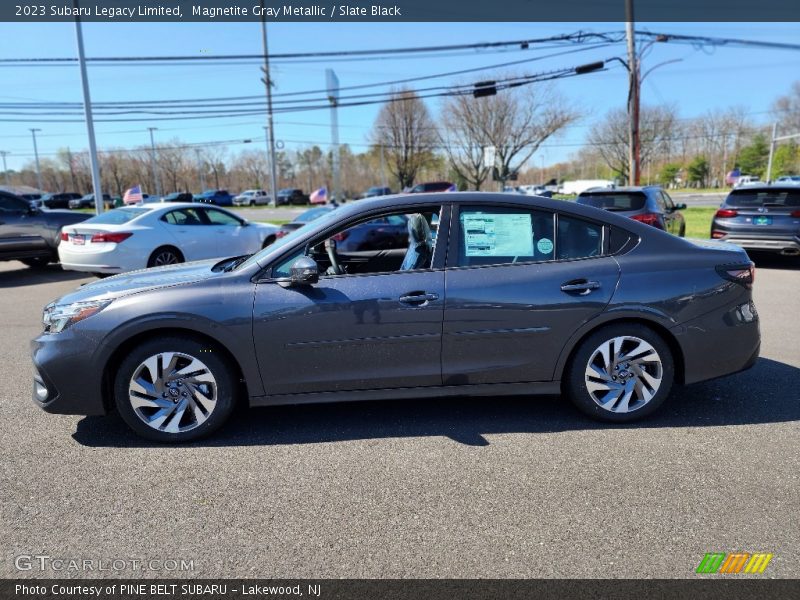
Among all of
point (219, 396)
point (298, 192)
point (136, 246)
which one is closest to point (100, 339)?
point (219, 396)

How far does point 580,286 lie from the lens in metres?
3.61

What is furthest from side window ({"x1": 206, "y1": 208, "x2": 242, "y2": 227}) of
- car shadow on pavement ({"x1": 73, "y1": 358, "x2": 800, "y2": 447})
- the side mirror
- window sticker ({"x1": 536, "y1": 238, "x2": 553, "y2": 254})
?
window sticker ({"x1": 536, "y1": 238, "x2": 553, "y2": 254})

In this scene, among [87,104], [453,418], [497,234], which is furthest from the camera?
[87,104]

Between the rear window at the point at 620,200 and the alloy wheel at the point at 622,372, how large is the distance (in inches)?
254

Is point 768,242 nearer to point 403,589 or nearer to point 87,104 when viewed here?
point 403,589

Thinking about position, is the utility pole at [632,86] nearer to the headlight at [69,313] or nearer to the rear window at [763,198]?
the rear window at [763,198]

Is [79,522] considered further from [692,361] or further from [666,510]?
[692,361]

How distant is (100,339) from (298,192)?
193 ft

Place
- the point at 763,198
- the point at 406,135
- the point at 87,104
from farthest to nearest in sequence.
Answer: the point at 406,135 → the point at 87,104 → the point at 763,198

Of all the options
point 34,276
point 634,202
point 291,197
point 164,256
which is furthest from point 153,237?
point 291,197

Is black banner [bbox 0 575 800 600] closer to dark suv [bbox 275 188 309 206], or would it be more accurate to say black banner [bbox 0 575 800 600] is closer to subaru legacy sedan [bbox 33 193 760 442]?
subaru legacy sedan [bbox 33 193 760 442]

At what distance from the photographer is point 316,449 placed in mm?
3436

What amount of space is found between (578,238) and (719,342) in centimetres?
119

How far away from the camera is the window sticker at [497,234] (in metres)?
3.70
